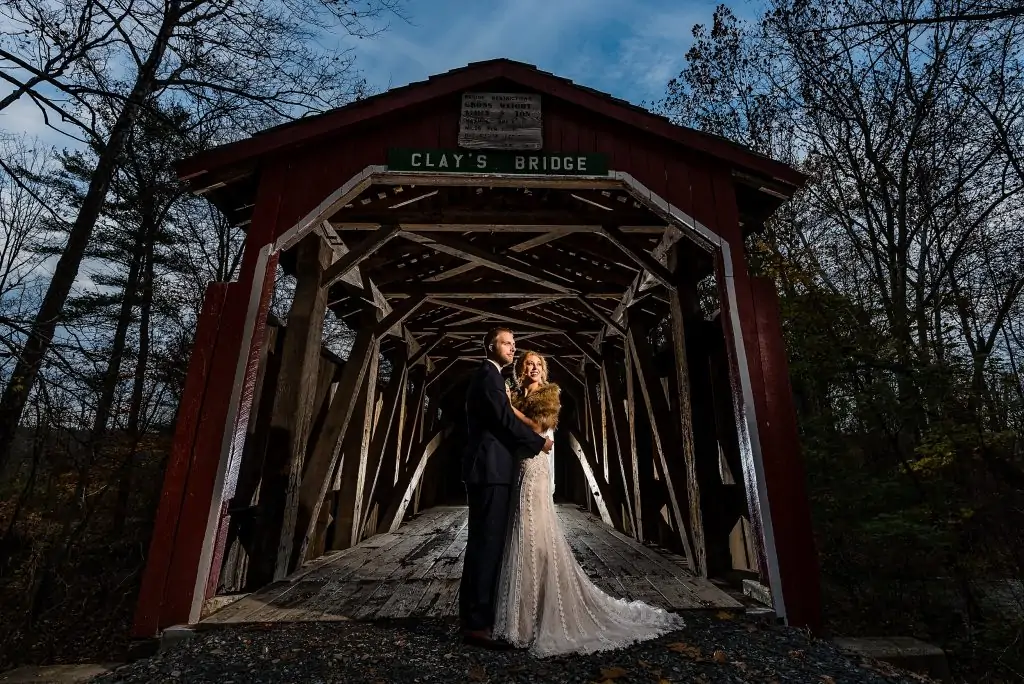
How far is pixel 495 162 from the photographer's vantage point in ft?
15.2

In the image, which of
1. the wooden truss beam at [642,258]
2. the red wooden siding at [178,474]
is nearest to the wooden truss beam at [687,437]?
the wooden truss beam at [642,258]

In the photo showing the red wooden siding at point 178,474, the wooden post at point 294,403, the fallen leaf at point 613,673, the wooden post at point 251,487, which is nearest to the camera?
the fallen leaf at point 613,673

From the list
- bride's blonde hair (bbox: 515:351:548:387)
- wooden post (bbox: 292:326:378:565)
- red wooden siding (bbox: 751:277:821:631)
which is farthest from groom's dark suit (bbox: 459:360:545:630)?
wooden post (bbox: 292:326:378:565)

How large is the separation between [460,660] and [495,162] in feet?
12.6

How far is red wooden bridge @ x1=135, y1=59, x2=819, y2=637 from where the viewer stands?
12.6 ft

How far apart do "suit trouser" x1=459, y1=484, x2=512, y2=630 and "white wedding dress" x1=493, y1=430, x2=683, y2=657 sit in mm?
68

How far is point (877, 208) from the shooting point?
13.7 m

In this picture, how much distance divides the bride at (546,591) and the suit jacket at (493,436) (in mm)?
111

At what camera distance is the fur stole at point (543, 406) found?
337 cm

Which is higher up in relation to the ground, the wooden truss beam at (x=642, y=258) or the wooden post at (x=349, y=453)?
the wooden truss beam at (x=642, y=258)

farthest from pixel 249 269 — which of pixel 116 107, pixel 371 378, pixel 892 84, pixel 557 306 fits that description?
pixel 892 84

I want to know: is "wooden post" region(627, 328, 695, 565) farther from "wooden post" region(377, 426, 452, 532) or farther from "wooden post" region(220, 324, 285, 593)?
"wooden post" region(377, 426, 452, 532)

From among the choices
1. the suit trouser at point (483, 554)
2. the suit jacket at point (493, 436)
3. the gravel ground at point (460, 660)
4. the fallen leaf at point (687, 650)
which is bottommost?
the gravel ground at point (460, 660)

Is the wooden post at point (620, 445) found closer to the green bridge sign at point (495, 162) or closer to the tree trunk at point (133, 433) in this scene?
the green bridge sign at point (495, 162)
